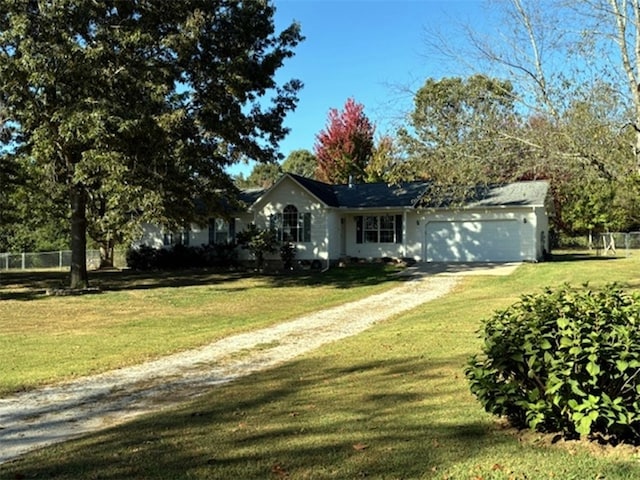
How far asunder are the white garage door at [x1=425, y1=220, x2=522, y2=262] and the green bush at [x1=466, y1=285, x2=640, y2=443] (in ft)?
73.7

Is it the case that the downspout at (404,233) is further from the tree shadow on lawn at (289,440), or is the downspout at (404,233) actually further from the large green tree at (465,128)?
the tree shadow on lawn at (289,440)

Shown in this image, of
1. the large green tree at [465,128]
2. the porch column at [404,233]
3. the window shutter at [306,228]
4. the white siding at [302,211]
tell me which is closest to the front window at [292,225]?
the window shutter at [306,228]

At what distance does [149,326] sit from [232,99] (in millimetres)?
10595

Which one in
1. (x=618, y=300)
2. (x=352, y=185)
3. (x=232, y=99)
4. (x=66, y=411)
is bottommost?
(x=66, y=411)

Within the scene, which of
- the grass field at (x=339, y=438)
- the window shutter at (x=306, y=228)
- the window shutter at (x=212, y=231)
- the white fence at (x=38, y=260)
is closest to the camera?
the grass field at (x=339, y=438)

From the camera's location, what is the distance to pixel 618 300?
460cm

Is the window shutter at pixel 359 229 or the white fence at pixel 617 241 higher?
the window shutter at pixel 359 229

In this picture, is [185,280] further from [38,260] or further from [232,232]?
[38,260]

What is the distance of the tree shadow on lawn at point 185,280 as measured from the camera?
2212cm

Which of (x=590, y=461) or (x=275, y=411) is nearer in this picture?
(x=590, y=461)

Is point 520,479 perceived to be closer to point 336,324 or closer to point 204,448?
point 204,448

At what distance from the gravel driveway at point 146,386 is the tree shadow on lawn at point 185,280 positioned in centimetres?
904

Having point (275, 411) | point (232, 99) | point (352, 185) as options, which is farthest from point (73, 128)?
point (352, 185)

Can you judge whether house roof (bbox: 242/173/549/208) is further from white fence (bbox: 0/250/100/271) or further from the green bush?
the green bush
